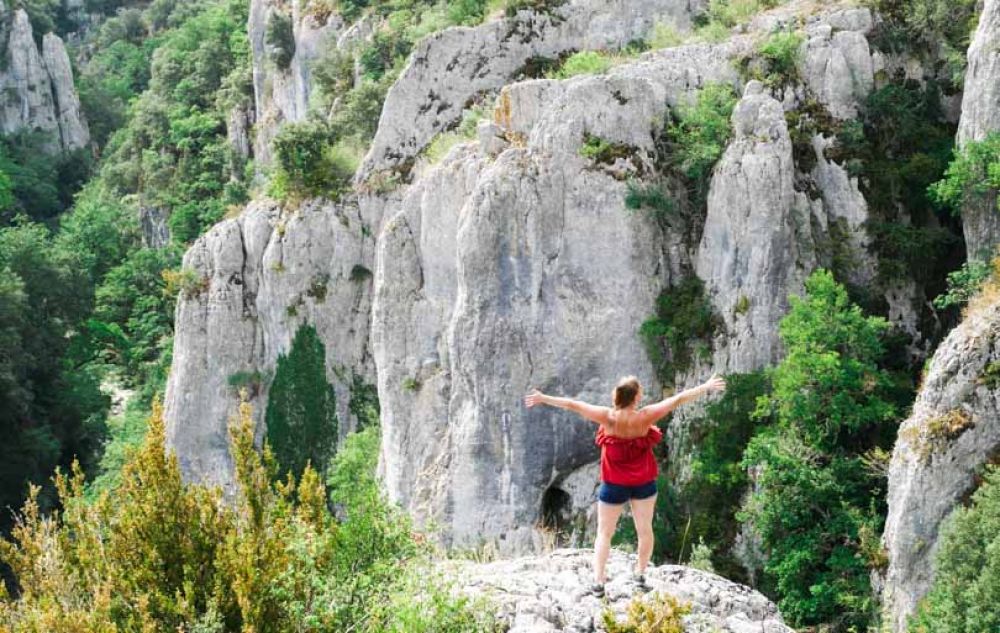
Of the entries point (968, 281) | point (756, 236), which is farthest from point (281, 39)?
point (968, 281)

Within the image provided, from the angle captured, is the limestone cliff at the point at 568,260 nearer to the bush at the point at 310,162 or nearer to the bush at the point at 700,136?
the bush at the point at 700,136

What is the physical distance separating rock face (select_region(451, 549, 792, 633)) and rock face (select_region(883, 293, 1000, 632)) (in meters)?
8.03

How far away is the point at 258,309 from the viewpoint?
35312 millimetres

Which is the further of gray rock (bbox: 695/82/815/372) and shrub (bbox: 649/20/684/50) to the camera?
shrub (bbox: 649/20/684/50)

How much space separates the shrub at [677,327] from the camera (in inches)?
950

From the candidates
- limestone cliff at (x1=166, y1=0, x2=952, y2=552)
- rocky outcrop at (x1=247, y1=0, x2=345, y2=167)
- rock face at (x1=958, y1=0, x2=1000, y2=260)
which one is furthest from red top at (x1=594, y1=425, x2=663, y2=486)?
rocky outcrop at (x1=247, y1=0, x2=345, y2=167)

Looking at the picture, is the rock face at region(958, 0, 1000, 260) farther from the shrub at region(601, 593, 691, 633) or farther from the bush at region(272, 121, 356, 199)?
the bush at region(272, 121, 356, 199)

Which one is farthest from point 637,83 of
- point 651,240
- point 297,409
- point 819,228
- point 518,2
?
point 297,409

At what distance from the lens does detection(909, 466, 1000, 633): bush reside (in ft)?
49.5

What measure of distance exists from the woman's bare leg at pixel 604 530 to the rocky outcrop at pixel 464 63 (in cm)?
2396

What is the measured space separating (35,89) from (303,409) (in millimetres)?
52156

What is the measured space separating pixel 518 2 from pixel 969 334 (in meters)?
19.6

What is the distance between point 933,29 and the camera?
25.8m

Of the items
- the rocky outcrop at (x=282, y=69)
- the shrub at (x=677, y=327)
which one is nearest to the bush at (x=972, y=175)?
the shrub at (x=677, y=327)
